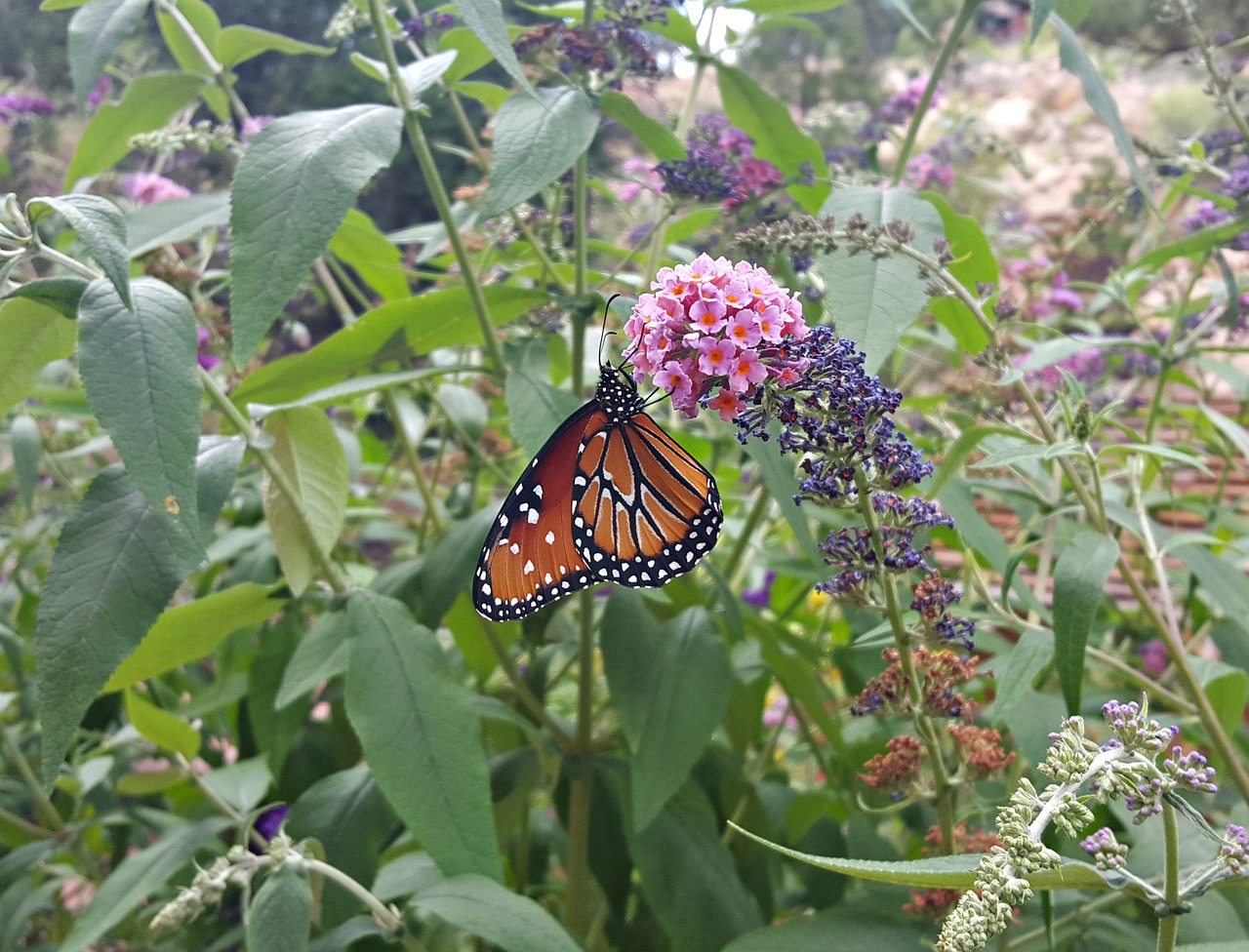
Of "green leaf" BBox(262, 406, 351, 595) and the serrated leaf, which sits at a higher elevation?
"green leaf" BBox(262, 406, 351, 595)

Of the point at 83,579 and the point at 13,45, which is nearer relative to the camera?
the point at 83,579

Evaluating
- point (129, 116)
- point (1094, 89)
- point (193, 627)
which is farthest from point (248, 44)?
point (1094, 89)

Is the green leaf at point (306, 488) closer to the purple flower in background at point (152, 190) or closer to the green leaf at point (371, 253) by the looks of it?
the green leaf at point (371, 253)

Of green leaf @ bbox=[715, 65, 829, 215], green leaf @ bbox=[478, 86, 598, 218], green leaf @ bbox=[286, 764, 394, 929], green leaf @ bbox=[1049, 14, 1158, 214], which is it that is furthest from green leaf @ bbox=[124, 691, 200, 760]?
green leaf @ bbox=[1049, 14, 1158, 214]

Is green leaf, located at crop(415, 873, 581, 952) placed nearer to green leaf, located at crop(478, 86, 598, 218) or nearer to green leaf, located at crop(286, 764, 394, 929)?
green leaf, located at crop(286, 764, 394, 929)

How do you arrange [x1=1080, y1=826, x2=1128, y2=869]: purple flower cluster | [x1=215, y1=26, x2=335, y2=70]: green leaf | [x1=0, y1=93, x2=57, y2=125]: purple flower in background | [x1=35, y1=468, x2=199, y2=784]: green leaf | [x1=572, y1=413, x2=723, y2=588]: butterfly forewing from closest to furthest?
1. [x1=1080, y1=826, x2=1128, y2=869]: purple flower cluster
2. [x1=35, y1=468, x2=199, y2=784]: green leaf
3. [x1=572, y1=413, x2=723, y2=588]: butterfly forewing
4. [x1=215, y1=26, x2=335, y2=70]: green leaf
5. [x1=0, y1=93, x2=57, y2=125]: purple flower in background

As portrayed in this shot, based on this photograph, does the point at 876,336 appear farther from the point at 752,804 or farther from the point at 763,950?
the point at 752,804

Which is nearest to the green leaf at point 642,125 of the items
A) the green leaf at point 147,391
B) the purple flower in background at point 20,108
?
the green leaf at point 147,391

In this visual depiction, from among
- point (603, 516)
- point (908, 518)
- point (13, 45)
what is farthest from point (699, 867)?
point (13, 45)
